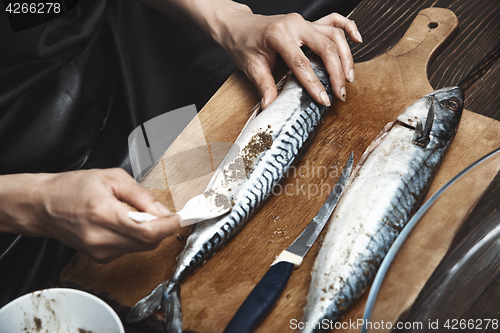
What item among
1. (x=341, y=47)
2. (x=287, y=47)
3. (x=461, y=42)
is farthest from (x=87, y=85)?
(x=461, y=42)

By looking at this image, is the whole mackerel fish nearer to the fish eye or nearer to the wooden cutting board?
the wooden cutting board

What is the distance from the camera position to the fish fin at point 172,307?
1.04 m

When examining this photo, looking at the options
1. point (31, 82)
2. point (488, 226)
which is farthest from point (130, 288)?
point (488, 226)

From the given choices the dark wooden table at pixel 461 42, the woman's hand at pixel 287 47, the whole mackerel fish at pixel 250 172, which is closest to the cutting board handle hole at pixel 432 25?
the dark wooden table at pixel 461 42

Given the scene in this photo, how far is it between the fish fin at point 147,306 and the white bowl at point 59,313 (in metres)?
0.14

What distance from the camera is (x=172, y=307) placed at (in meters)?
1.07

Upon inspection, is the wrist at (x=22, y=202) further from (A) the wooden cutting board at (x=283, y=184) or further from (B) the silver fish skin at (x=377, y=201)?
(B) the silver fish skin at (x=377, y=201)

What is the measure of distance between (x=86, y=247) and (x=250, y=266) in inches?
19.7

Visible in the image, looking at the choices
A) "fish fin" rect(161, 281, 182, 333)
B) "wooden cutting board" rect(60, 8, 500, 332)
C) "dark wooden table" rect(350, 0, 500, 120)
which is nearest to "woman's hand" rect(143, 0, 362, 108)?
"wooden cutting board" rect(60, 8, 500, 332)

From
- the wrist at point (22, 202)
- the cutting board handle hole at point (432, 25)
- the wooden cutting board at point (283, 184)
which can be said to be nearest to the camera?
the wrist at point (22, 202)

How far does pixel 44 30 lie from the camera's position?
1463 mm

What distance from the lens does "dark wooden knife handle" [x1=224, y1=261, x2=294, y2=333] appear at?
3.14ft

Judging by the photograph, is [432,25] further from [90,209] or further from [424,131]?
[90,209]

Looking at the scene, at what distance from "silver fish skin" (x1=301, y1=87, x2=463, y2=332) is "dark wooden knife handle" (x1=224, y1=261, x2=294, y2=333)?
95 mm
